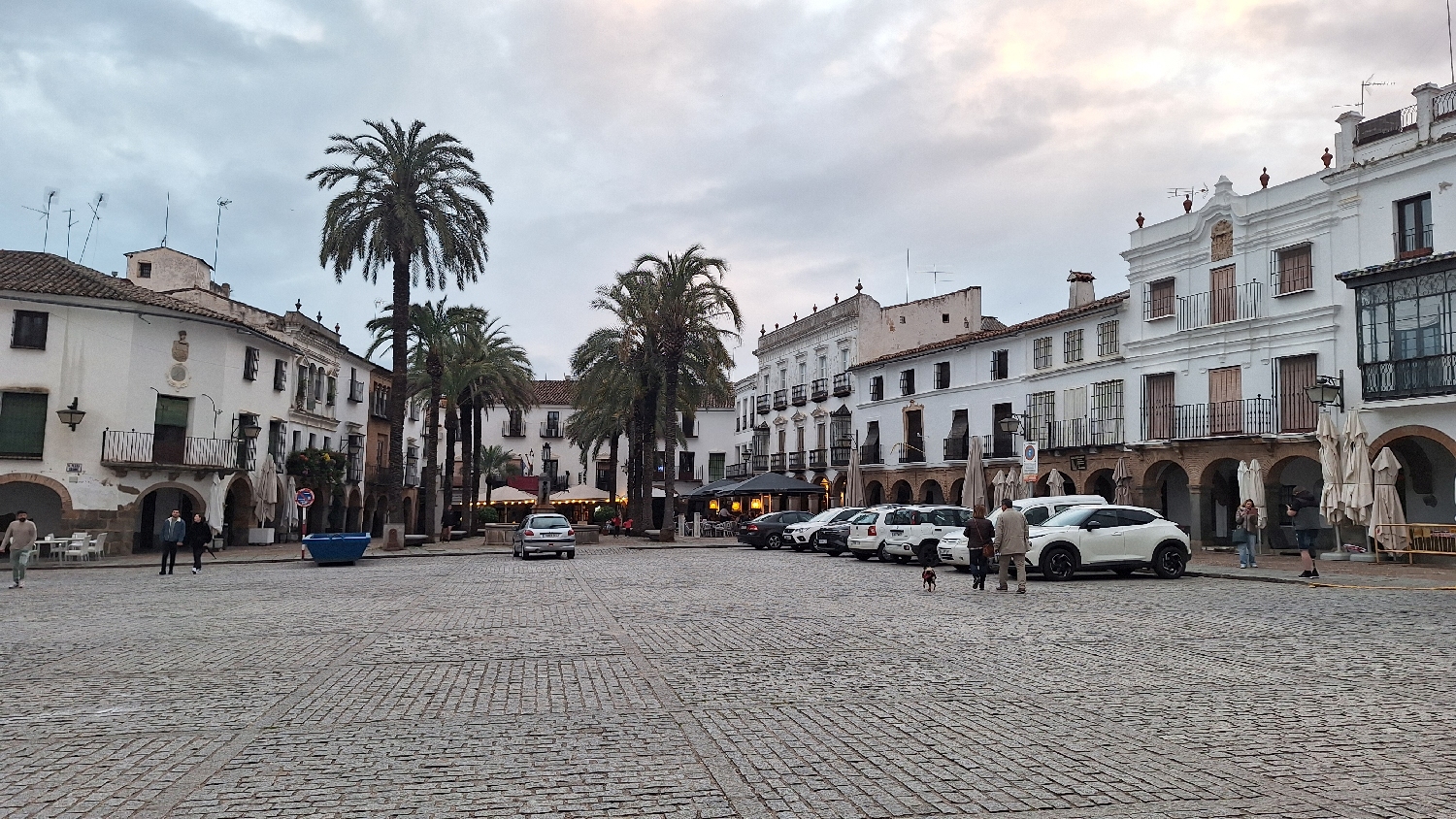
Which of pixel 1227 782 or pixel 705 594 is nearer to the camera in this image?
pixel 1227 782

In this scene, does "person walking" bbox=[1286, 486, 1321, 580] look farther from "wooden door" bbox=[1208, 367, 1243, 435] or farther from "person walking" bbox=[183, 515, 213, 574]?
"person walking" bbox=[183, 515, 213, 574]

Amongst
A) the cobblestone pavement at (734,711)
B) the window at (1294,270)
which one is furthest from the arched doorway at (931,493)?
the cobblestone pavement at (734,711)

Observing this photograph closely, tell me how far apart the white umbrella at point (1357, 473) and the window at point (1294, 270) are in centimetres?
563

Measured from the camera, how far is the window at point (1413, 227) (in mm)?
27062

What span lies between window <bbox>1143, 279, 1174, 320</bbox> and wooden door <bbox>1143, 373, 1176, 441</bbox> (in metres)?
2.10

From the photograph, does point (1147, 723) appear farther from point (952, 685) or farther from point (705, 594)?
point (705, 594)

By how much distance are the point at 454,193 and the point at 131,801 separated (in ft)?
113

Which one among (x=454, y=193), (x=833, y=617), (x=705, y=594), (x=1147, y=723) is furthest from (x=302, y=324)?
(x=1147, y=723)

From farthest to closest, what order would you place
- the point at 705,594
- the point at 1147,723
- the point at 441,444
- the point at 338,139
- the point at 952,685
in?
the point at 441,444 → the point at 338,139 → the point at 705,594 → the point at 952,685 → the point at 1147,723

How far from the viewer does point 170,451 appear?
35.4 meters

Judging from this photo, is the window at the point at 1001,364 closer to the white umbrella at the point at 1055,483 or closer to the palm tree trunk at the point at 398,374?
the white umbrella at the point at 1055,483

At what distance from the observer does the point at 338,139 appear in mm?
37125

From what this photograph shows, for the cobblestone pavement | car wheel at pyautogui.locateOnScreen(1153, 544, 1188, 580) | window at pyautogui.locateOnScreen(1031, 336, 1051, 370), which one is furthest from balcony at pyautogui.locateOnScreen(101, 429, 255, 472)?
window at pyautogui.locateOnScreen(1031, 336, 1051, 370)

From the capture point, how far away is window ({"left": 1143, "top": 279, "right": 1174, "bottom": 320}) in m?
35.1
